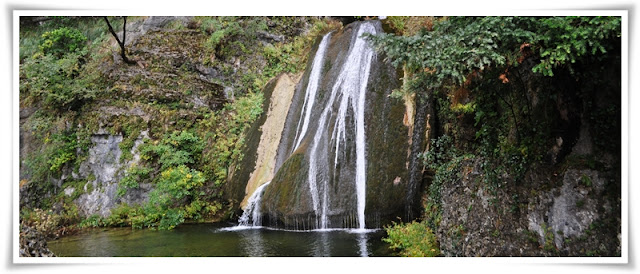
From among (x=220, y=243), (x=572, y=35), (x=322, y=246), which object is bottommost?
(x=220, y=243)

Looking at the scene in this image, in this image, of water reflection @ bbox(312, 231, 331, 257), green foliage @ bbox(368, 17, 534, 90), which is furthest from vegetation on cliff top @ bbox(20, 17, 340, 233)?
green foliage @ bbox(368, 17, 534, 90)

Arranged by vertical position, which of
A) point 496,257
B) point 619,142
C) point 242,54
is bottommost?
point 496,257

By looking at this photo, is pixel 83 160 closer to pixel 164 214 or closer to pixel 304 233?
pixel 164 214

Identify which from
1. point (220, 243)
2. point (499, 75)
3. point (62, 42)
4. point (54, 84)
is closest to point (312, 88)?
point (220, 243)

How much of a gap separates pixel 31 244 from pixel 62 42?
390 inches

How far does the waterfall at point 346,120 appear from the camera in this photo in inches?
265

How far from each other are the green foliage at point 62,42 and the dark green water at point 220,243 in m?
6.77

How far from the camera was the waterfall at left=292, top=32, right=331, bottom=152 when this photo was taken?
847 centimetres

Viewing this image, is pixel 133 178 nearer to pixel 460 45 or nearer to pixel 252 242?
pixel 252 242

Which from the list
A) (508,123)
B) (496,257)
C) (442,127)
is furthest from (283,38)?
(496,257)

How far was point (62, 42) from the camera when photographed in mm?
11883

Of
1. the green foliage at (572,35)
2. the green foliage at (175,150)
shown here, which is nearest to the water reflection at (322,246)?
the green foliage at (572,35)
